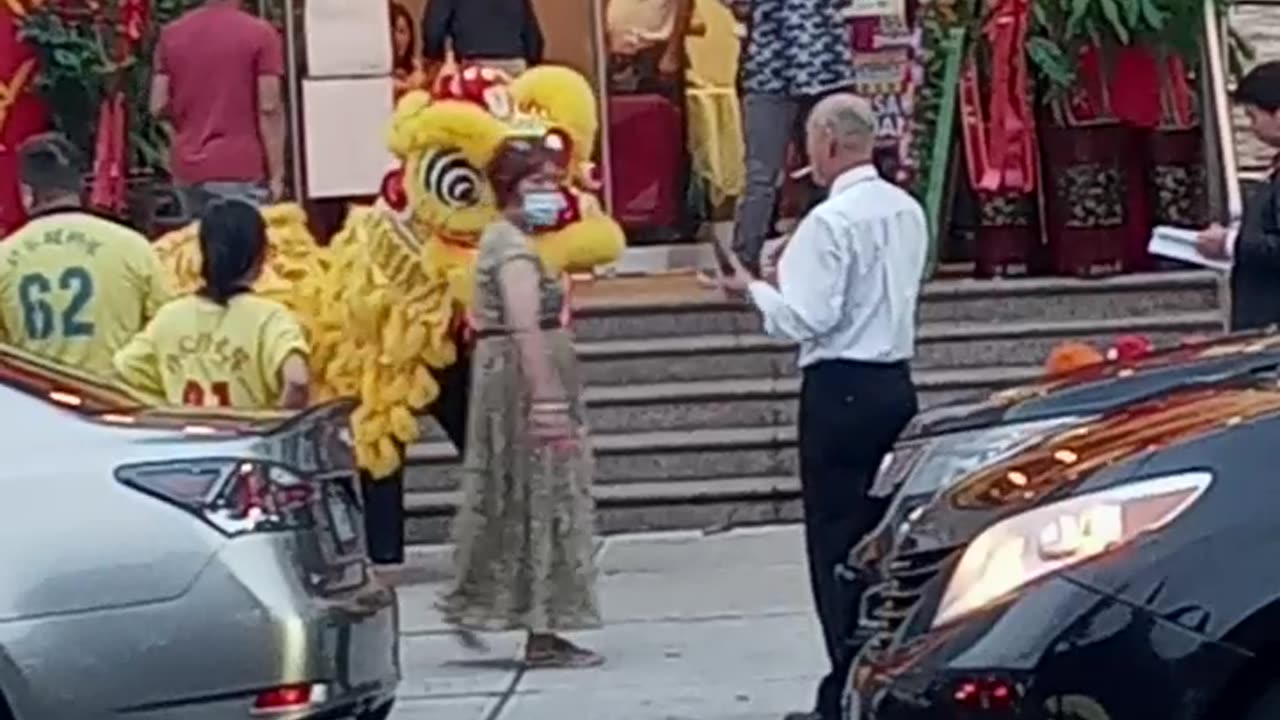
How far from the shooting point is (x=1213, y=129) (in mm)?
13648

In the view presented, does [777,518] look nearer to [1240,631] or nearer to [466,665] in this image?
[466,665]

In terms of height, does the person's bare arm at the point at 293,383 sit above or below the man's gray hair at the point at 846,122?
→ below

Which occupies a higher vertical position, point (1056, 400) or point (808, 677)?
point (1056, 400)

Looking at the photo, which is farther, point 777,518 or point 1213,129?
point 1213,129

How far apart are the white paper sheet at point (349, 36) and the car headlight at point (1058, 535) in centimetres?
877

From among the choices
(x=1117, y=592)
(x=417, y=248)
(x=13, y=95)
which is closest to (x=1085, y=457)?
(x=1117, y=592)

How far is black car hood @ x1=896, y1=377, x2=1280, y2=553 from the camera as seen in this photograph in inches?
219

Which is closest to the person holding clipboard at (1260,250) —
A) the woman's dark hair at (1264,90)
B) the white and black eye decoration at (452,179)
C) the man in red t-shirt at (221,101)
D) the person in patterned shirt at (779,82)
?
the woman's dark hair at (1264,90)

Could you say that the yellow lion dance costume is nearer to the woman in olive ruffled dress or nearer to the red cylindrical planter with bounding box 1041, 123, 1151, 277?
the woman in olive ruffled dress

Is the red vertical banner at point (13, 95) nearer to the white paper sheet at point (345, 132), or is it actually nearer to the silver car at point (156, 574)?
the white paper sheet at point (345, 132)

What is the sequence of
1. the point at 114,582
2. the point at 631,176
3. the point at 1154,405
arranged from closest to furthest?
the point at 1154,405 < the point at 114,582 < the point at 631,176

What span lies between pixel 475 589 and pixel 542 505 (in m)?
0.38

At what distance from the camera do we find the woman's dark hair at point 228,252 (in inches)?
340

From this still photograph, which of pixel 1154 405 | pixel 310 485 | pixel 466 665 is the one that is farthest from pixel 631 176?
pixel 1154 405
